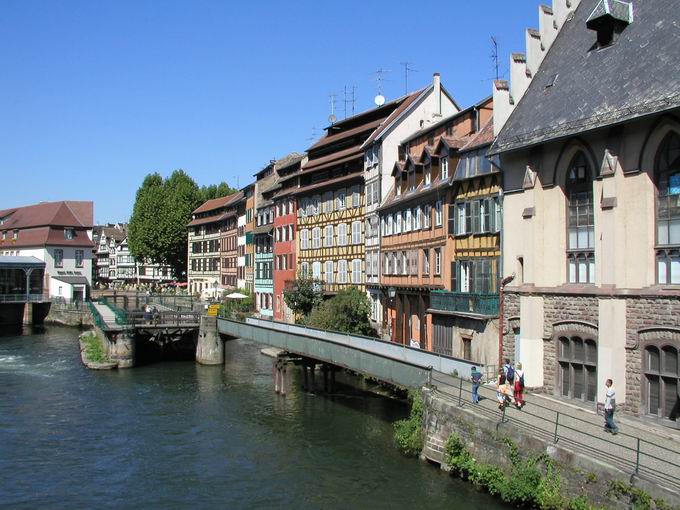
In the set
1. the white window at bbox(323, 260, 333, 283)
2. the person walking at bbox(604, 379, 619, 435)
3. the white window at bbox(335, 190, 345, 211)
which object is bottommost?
the person walking at bbox(604, 379, 619, 435)

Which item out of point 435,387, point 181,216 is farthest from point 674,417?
point 181,216

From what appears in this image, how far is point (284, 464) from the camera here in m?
24.0

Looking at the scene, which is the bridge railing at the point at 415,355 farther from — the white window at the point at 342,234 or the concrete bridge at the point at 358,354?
the white window at the point at 342,234

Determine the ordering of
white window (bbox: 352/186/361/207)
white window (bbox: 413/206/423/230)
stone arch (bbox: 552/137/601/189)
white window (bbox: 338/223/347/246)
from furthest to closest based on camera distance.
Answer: white window (bbox: 338/223/347/246)
white window (bbox: 352/186/361/207)
white window (bbox: 413/206/423/230)
stone arch (bbox: 552/137/601/189)

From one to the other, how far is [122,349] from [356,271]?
15.8 metres

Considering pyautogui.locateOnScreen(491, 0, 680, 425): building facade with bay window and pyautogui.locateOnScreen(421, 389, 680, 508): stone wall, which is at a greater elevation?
pyautogui.locateOnScreen(491, 0, 680, 425): building facade with bay window

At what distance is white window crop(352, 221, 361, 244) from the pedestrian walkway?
25.5 metres

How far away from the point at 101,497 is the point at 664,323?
1644 cm

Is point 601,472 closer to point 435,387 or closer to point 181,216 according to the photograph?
point 435,387

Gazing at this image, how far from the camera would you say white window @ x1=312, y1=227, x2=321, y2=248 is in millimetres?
55812

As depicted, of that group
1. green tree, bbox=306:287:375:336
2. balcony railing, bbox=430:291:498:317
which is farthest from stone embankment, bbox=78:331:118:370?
balcony railing, bbox=430:291:498:317

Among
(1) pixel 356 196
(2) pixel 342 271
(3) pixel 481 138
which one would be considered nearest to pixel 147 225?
(2) pixel 342 271

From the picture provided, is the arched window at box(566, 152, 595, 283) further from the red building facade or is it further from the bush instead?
the red building facade

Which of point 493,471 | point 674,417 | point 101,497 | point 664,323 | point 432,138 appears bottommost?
point 101,497
